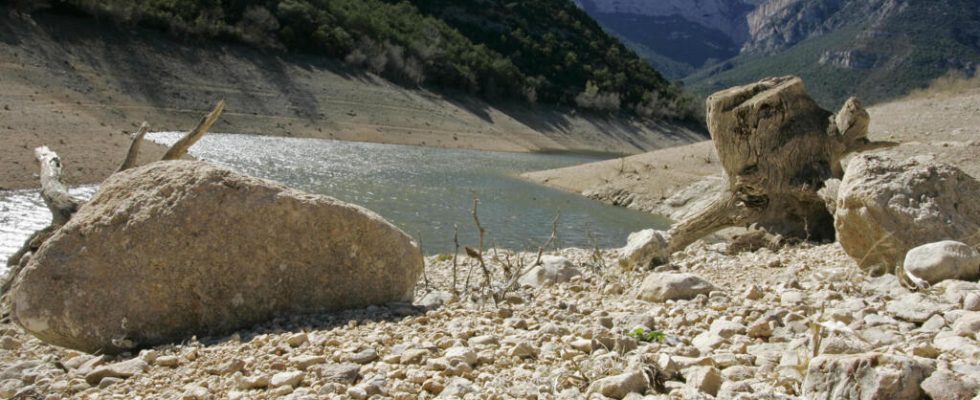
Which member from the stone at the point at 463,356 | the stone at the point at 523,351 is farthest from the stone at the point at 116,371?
the stone at the point at 523,351

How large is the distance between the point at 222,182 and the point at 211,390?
2156mm

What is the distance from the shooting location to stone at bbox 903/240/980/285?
445cm

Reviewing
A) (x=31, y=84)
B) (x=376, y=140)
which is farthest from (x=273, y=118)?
(x=31, y=84)

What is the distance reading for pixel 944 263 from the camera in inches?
178

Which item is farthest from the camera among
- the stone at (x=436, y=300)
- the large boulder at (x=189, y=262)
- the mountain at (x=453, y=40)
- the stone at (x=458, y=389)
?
the mountain at (x=453, y=40)

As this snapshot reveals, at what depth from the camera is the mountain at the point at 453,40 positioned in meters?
42.4

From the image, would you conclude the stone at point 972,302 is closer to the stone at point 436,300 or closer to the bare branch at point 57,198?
the stone at point 436,300

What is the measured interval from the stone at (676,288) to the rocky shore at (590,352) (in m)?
0.05

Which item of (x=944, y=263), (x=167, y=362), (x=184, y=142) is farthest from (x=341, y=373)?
(x=184, y=142)

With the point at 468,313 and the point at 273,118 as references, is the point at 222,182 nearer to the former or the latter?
the point at 468,313

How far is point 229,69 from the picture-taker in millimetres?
38906

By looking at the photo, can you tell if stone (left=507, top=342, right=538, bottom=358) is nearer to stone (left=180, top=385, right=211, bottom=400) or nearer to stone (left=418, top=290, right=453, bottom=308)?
stone (left=180, top=385, right=211, bottom=400)

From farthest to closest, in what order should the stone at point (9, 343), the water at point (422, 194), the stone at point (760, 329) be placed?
the water at point (422, 194), the stone at point (9, 343), the stone at point (760, 329)

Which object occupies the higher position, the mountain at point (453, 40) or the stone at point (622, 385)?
the stone at point (622, 385)
